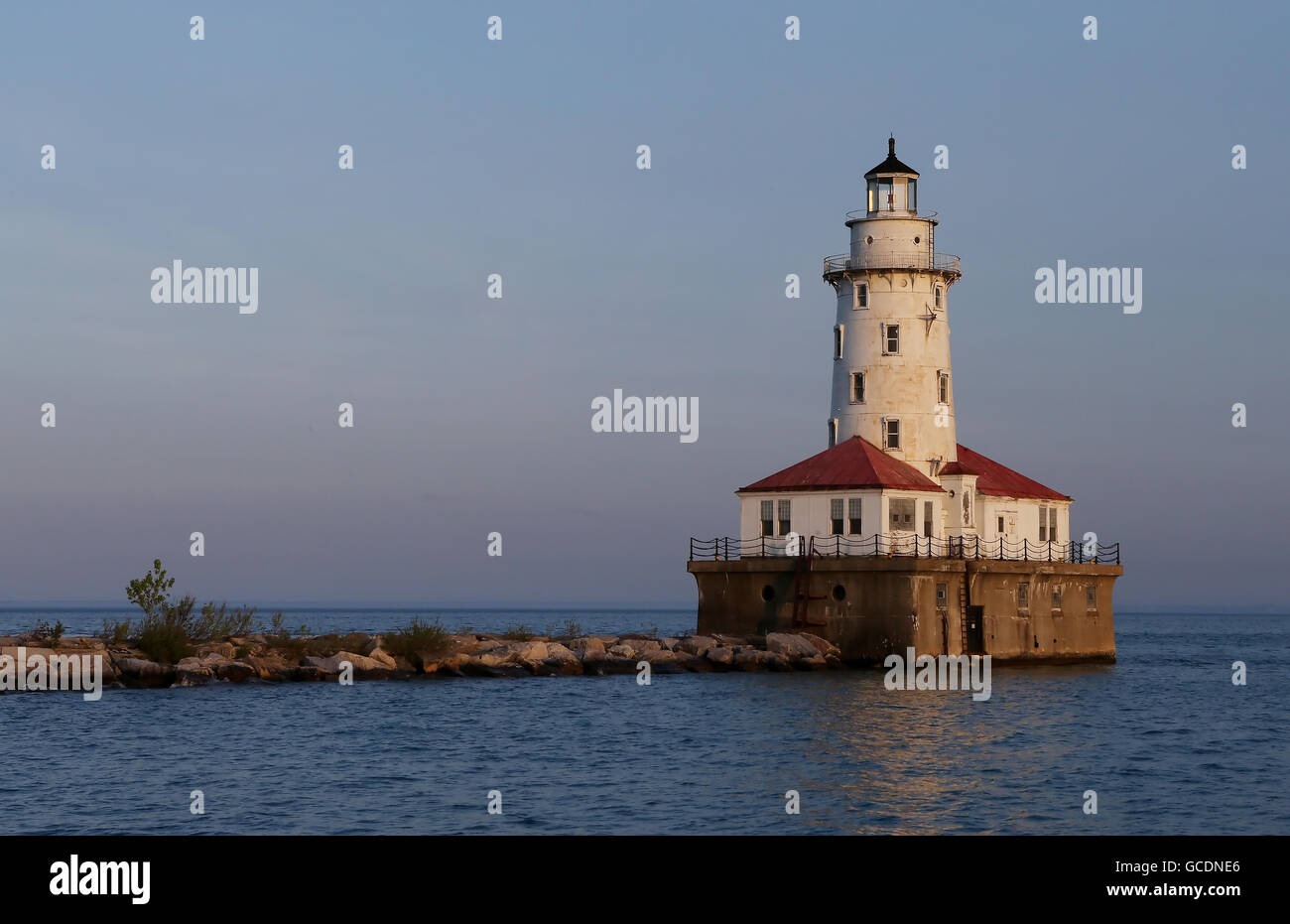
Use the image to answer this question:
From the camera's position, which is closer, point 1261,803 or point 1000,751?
point 1261,803

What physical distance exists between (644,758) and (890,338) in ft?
96.5

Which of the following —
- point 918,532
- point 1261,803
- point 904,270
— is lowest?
point 1261,803

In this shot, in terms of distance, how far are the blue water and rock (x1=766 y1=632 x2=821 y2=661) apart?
1.21 m

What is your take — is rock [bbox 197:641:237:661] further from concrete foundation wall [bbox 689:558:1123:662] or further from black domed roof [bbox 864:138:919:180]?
black domed roof [bbox 864:138:919:180]

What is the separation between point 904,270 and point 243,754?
3405 cm

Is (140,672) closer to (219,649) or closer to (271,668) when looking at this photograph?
(219,649)

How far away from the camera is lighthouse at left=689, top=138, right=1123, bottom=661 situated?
52.6 metres

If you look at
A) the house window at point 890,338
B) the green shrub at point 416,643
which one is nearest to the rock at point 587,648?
the green shrub at point 416,643

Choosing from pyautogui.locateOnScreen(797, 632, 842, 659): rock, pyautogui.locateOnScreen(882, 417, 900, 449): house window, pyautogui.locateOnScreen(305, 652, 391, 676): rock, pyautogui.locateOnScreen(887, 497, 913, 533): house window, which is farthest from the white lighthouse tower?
pyautogui.locateOnScreen(305, 652, 391, 676): rock

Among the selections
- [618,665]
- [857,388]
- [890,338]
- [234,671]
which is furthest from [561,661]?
[890,338]

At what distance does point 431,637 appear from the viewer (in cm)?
5316

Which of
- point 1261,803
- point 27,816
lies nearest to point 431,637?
point 27,816

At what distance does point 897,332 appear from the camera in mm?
58719
